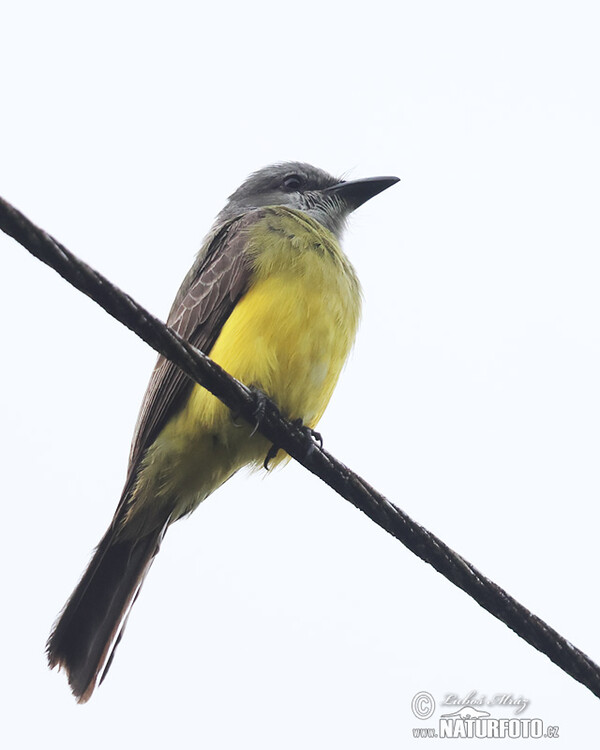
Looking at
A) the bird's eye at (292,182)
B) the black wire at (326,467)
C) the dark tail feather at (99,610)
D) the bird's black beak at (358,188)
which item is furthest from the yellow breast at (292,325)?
the bird's eye at (292,182)

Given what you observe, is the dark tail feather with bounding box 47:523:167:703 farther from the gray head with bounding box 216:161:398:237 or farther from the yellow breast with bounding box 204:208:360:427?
the gray head with bounding box 216:161:398:237

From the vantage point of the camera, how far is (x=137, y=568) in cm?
602

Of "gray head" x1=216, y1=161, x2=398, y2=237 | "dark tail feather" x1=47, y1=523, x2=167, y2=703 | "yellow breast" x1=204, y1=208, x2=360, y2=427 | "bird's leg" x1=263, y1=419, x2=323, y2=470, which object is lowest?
"dark tail feather" x1=47, y1=523, x2=167, y2=703

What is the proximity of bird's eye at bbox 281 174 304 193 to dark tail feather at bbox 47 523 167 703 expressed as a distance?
3114 mm

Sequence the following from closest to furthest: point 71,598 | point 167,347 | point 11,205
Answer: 1. point 11,205
2. point 167,347
3. point 71,598

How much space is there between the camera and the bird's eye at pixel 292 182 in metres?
7.86

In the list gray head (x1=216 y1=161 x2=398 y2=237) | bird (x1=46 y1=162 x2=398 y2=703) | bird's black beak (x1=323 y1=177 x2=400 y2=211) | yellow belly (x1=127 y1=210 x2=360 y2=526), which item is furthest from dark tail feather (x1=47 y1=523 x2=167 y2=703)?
bird's black beak (x1=323 y1=177 x2=400 y2=211)

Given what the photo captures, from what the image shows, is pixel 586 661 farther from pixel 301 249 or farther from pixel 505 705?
pixel 301 249

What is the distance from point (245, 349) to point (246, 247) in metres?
0.85

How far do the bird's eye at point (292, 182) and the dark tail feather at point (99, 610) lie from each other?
3114 mm

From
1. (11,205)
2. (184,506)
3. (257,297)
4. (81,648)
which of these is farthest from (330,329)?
(11,205)

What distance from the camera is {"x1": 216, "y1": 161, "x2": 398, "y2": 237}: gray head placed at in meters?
7.46

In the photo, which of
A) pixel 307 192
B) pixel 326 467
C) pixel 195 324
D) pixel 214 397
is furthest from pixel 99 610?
pixel 307 192

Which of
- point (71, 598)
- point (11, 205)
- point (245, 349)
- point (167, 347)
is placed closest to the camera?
point (11, 205)
